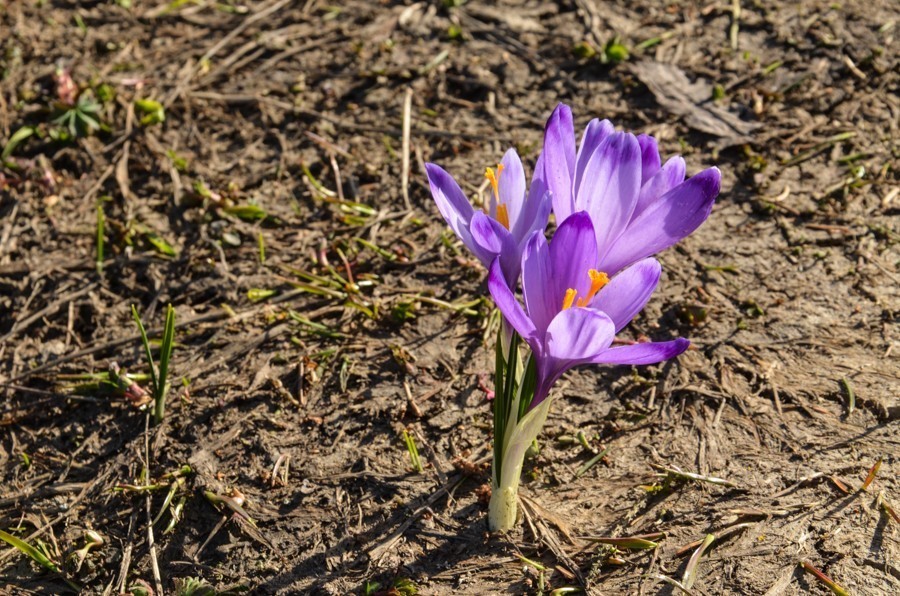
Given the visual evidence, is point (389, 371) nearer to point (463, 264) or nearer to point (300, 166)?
point (463, 264)

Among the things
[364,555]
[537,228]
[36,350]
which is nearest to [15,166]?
[36,350]

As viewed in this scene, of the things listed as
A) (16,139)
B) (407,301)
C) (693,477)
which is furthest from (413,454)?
(16,139)

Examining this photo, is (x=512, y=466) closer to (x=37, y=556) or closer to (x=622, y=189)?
(x=622, y=189)

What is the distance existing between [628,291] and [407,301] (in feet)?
3.81

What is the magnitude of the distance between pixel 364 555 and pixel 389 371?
0.58 m

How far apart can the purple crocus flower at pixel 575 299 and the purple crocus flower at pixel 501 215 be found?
9cm

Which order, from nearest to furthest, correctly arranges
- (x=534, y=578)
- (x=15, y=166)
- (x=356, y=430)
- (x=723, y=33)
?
(x=534, y=578) < (x=356, y=430) < (x=15, y=166) < (x=723, y=33)

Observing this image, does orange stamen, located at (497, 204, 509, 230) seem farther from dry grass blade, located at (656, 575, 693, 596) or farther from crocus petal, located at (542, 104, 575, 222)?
dry grass blade, located at (656, 575, 693, 596)

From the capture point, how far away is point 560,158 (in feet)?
5.36

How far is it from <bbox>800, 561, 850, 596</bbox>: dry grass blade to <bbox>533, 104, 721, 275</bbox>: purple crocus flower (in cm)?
82

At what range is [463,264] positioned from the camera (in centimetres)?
271

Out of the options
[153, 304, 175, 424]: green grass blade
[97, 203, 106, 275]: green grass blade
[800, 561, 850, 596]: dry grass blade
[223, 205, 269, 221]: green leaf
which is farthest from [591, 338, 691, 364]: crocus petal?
[97, 203, 106, 275]: green grass blade

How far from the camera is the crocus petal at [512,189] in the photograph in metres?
1.71

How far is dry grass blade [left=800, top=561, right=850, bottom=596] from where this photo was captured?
1.80 meters
